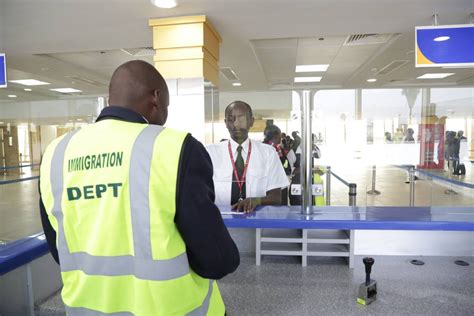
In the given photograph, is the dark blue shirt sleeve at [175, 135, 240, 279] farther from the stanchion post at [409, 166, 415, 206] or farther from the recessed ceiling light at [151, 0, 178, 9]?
the recessed ceiling light at [151, 0, 178, 9]

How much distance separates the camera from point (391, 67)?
7398 mm

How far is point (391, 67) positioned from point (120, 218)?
26.2ft

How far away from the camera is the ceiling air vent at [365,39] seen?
5.13 meters

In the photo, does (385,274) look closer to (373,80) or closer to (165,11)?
(165,11)

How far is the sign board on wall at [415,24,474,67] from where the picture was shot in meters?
3.58

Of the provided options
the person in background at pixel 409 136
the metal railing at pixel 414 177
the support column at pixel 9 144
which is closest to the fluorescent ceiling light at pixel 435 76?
the person in background at pixel 409 136

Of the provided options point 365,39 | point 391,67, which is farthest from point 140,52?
point 391,67

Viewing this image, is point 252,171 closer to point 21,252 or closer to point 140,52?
point 21,252

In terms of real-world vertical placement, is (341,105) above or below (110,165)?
above

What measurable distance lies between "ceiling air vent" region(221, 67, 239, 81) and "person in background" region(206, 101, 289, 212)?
5.09m

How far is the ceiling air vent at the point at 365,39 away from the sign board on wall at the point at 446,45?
1.57 meters

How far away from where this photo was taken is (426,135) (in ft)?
13.4

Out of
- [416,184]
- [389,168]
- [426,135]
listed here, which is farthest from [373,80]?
[416,184]

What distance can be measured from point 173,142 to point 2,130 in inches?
366
